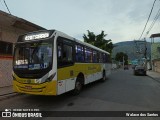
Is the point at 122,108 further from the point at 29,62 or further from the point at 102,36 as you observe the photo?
the point at 102,36

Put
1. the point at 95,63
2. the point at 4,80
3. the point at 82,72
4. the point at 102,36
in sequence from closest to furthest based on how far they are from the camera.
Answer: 1. the point at 82,72
2. the point at 4,80
3. the point at 95,63
4. the point at 102,36

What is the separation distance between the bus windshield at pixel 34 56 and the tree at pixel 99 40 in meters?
39.3

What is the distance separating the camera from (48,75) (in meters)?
7.46

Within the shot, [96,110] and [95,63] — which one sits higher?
[95,63]

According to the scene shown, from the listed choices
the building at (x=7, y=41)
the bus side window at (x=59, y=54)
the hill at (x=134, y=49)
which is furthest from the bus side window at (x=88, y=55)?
the hill at (x=134, y=49)

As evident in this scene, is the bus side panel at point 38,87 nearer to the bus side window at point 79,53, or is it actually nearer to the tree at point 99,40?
the bus side window at point 79,53

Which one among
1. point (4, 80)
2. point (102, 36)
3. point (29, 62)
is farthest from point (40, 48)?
point (102, 36)

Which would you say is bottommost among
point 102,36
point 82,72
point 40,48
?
point 82,72

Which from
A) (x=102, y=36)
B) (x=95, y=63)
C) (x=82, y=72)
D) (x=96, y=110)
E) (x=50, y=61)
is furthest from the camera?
(x=102, y=36)

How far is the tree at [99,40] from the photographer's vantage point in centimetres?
4725

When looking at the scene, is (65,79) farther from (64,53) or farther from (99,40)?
(99,40)

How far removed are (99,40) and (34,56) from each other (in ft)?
133

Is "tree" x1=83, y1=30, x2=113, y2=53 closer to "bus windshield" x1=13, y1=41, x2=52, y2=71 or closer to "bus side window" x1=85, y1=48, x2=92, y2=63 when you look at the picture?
"bus side window" x1=85, y1=48, x2=92, y2=63

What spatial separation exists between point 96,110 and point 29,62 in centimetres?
330
